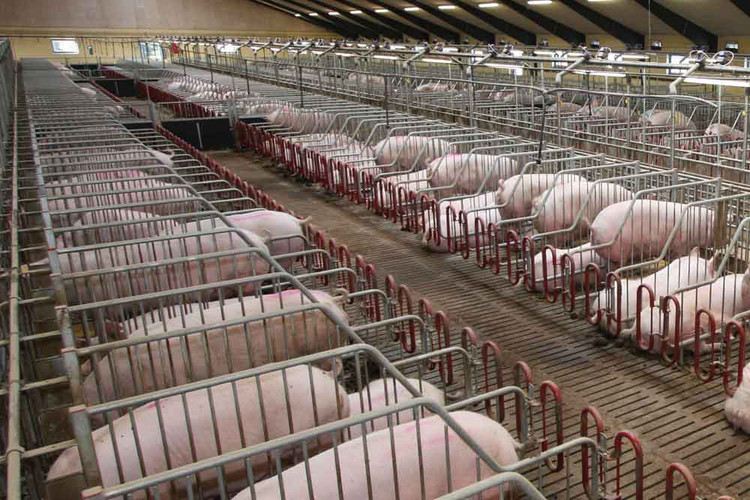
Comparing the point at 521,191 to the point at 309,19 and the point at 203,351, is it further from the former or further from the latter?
the point at 309,19

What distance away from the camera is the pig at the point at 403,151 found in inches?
475

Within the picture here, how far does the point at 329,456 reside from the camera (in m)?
3.48

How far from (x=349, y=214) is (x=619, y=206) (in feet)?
17.7

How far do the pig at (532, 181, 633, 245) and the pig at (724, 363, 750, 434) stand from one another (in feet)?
11.3

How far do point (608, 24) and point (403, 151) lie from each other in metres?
15.6

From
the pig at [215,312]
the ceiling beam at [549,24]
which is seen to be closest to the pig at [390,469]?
the pig at [215,312]

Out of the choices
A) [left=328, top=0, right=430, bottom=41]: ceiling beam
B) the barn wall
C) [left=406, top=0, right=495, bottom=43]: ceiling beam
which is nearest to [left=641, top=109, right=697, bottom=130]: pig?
[left=406, top=0, right=495, bottom=43]: ceiling beam

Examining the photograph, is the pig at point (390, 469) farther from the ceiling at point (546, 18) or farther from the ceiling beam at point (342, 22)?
the ceiling beam at point (342, 22)

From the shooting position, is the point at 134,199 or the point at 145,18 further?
the point at 145,18

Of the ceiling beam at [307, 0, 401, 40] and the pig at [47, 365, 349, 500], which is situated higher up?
the ceiling beam at [307, 0, 401, 40]

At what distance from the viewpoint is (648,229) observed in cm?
752

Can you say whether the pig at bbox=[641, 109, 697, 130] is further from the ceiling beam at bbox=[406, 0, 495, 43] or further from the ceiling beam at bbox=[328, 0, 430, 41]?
the ceiling beam at bbox=[328, 0, 430, 41]

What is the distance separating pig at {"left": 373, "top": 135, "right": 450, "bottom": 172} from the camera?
1205 centimetres

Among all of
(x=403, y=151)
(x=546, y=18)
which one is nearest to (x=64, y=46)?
(x=546, y=18)
